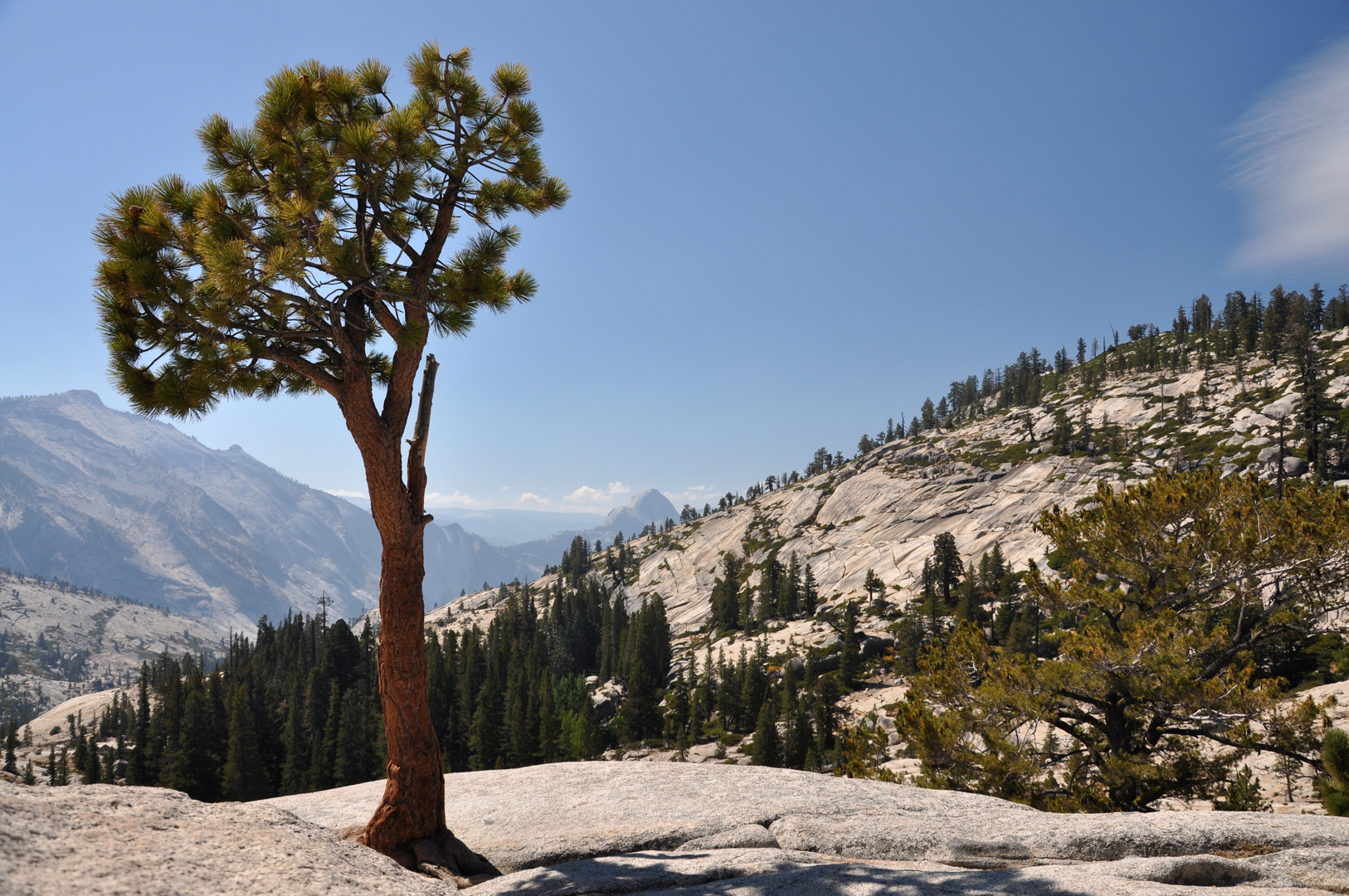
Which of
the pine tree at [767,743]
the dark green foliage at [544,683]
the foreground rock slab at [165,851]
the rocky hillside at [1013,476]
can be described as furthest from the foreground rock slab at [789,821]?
the rocky hillside at [1013,476]

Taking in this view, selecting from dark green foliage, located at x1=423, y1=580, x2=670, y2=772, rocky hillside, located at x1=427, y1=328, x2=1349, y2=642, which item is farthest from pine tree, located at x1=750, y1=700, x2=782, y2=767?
rocky hillside, located at x1=427, y1=328, x2=1349, y2=642

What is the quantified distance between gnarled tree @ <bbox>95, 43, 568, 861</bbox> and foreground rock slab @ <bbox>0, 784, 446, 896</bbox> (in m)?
3.00

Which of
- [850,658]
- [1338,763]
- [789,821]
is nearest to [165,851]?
[789,821]

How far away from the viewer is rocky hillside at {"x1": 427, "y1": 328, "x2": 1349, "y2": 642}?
5054 inches

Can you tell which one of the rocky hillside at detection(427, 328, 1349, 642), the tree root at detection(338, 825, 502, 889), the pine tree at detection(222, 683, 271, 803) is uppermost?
the rocky hillside at detection(427, 328, 1349, 642)

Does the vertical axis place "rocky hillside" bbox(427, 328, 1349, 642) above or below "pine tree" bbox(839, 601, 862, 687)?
above

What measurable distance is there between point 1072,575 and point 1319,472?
116 m

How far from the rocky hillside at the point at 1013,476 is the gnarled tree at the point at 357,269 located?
118m

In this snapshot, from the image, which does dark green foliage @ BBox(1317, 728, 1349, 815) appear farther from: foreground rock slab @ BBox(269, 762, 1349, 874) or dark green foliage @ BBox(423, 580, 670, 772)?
dark green foliage @ BBox(423, 580, 670, 772)

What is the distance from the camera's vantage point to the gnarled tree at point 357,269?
9539 millimetres

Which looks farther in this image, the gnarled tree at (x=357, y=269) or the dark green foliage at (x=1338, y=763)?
the dark green foliage at (x=1338, y=763)

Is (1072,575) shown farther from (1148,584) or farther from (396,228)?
(396,228)

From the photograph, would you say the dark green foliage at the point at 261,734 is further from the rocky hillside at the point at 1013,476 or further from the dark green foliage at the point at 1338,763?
the rocky hillside at the point at 1013,476

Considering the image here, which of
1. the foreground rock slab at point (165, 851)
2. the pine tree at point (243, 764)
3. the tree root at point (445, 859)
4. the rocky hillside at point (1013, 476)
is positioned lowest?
the pine tree at point (243, 764)
